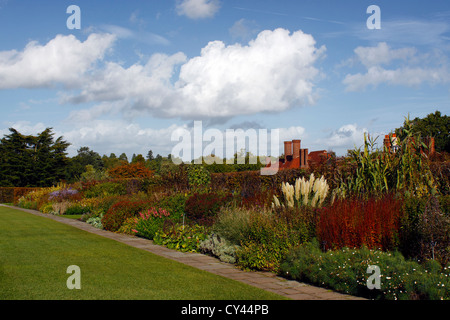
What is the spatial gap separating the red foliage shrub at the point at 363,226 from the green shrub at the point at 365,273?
0.43 metres

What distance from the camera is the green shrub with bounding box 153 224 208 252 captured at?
9.63m

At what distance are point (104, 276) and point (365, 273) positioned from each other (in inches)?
154

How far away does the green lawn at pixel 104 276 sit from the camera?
5.43 meters

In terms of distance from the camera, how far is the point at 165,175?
18.1 meters

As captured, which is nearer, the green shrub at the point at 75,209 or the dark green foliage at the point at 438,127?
the green shrub at the point at 75,209

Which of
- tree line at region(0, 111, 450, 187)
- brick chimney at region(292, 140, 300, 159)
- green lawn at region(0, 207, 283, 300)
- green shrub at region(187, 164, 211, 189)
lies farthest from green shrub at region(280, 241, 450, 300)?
tree line at region(0, 111, 450, 187)

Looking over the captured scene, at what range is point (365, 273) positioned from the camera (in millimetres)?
5625

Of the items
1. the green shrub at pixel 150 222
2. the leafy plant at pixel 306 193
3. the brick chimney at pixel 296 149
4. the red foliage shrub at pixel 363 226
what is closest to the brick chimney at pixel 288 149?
the brick chimney at pixel 296 149

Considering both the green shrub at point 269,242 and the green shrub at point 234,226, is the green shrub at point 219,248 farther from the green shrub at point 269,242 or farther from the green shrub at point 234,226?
the green shrub at point 269,242

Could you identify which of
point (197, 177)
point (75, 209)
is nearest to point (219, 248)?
point (197, 177)

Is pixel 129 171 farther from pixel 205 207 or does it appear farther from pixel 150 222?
pixel 205 207
